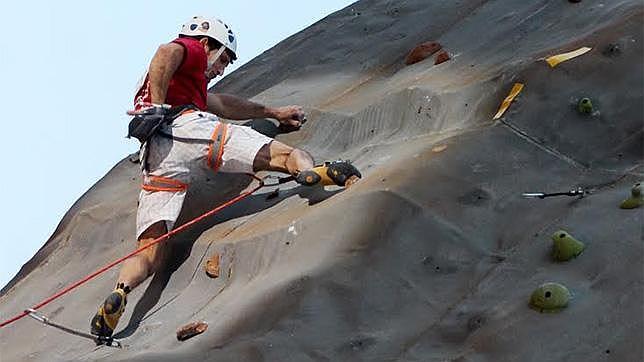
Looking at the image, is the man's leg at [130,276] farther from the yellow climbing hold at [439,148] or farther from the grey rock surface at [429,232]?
the yellow climbing hold at [439,148]

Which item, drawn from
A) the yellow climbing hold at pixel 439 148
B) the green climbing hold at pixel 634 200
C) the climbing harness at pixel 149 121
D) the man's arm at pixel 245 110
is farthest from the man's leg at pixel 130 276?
the green climbing hold at pixel 634 200

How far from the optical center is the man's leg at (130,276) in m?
5.27

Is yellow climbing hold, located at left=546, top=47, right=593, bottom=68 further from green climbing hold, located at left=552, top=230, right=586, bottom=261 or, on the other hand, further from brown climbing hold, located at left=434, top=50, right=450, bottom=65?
green climbing hold, located at left=552, top=230, right=586, bottom=261

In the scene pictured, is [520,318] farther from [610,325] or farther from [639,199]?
[639,199]

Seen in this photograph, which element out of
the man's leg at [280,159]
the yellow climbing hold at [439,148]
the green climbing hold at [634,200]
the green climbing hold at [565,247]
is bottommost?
the green climbing hold at [634,200]

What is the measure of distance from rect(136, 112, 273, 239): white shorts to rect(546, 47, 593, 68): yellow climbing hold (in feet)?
4.12

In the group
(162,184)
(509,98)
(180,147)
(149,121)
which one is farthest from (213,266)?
(509,98)

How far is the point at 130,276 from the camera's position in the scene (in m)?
5.57

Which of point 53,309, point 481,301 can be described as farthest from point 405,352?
point 53,309

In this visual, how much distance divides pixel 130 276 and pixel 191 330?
73cm

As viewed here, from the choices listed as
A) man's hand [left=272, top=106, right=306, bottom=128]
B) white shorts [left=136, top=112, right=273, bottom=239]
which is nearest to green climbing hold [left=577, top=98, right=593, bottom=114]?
white shorts [left=136, top=112, right=273, bottom=239]

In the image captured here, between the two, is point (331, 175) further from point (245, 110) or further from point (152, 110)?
point (245, 110)

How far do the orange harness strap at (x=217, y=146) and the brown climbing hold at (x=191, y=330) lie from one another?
1.03 metres

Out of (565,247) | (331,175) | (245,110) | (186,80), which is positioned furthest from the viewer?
(245,110)
